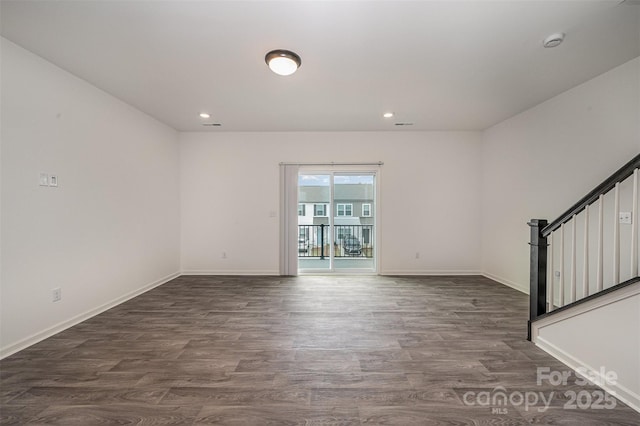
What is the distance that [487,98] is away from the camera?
342 centimetres

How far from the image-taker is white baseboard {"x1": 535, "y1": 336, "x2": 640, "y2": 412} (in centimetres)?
167

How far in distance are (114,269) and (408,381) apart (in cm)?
375

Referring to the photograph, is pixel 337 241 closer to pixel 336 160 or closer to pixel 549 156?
pixel 336 160

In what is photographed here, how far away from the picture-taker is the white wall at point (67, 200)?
229 cm

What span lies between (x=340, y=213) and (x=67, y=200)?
3.93 metres

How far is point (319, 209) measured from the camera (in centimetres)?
521

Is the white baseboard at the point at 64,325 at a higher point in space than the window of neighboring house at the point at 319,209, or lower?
lower

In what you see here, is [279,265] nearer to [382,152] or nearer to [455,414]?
[382,152]

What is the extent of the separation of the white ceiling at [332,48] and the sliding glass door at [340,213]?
5.64 ft

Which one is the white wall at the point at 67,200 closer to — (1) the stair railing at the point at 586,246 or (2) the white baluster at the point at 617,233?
(1) the stair railing at the point at 586,246

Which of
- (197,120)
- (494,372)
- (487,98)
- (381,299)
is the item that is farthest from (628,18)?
(197,120)

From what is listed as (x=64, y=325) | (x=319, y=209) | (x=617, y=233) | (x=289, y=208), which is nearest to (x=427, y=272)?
(x=319, y=209)

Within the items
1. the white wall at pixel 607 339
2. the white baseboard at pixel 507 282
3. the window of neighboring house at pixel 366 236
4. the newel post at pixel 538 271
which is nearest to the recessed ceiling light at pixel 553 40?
the newel post at pixel 538 271

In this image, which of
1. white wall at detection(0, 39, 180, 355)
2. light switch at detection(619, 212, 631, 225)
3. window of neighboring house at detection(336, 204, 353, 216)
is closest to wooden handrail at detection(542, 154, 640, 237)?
light switch at detection(619, 212, 631, 225)
